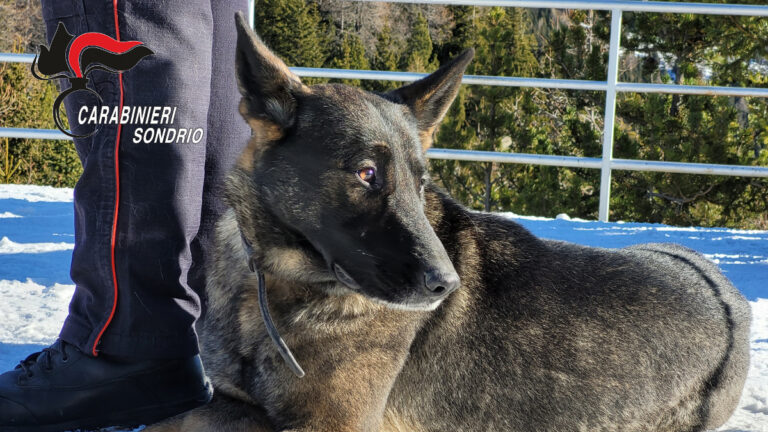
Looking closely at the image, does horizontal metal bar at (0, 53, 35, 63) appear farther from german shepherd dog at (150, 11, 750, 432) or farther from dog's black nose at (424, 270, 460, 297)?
dog's black nose at (424, 270, 460, 297)

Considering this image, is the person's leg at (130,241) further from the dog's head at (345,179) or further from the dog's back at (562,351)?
the dog's back at (562,351)

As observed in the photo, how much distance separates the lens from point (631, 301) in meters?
1.83

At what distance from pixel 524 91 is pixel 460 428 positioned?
55.8 ft

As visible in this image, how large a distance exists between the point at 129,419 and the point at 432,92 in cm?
102

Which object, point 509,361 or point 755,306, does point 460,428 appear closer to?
point 509,361

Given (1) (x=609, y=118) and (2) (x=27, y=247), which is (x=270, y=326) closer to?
(2) (x=27, y=247)

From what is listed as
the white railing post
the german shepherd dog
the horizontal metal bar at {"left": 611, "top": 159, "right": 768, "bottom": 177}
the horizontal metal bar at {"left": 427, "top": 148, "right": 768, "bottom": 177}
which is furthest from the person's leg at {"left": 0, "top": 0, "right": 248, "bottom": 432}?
the white railing post

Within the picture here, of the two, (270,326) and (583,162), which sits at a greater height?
(270,326)

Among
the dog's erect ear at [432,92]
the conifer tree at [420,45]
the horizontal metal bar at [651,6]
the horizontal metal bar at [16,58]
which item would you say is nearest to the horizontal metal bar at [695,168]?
the horizontal metal bar at [651,6]

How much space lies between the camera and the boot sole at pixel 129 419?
1667mm

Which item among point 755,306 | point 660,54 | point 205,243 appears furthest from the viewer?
point 660,54

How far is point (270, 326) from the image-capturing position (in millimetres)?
1562

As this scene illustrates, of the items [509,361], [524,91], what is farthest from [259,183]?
[524,91]

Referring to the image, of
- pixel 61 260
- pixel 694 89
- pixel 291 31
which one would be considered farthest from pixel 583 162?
pixel 291 31
